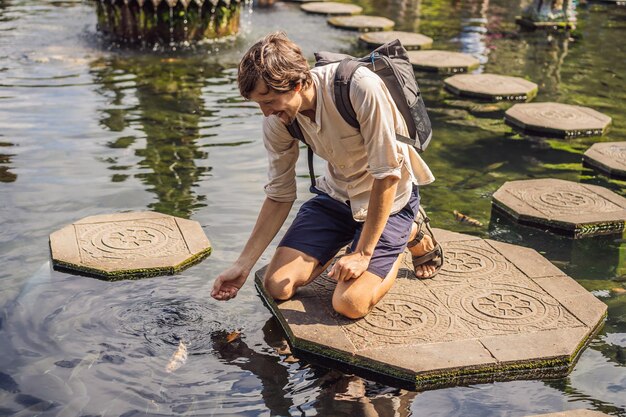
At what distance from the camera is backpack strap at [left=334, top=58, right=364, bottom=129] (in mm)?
4055

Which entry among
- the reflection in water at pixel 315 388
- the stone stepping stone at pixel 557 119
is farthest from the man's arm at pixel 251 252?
the stone stepping stone at pixel 557 119

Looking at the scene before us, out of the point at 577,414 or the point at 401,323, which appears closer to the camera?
the point at 577,414

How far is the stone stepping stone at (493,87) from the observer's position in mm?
8961

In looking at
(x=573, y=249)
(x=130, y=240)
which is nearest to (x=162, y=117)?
(x=130, y=240)

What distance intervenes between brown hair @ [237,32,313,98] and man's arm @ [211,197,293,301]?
2.71ft

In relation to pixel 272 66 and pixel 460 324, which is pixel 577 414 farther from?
pixel 272 66

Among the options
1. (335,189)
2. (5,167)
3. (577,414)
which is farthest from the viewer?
(5,167)

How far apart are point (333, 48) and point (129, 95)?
3.43m

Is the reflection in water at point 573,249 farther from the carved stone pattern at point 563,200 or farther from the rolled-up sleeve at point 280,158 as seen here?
the rolled-up sleeve at point 280,158

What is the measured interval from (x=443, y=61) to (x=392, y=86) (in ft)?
20.8

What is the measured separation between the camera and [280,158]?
4.43m

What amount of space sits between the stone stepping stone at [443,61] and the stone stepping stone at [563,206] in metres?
4.07

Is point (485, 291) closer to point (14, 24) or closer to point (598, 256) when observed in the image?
point (598, 256)

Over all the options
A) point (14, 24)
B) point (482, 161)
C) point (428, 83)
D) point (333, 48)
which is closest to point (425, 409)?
point (482, 161)
